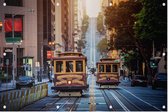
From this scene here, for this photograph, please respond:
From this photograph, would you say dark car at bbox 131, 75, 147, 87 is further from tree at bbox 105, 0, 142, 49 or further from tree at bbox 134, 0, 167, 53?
tree at bbox 134, 0, 167, 53

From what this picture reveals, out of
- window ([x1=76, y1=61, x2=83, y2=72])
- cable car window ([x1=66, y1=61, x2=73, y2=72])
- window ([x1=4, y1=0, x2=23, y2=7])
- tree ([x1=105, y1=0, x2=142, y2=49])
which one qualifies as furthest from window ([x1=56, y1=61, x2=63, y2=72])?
window ([x1=4, y1=0, x2=23, y2=7])

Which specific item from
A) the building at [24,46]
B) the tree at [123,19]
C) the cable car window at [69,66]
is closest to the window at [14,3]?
the building at [24,46]

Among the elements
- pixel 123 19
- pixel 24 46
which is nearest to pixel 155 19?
pixel 123 19

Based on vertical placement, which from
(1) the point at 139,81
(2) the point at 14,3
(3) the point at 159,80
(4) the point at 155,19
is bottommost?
(1) the point at 139,81

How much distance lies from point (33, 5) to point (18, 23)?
190ft

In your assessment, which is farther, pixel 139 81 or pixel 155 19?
pixel 139 81

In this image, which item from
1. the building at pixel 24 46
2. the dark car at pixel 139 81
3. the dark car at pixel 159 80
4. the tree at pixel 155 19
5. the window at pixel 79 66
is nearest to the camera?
the tree at pixel 155 19

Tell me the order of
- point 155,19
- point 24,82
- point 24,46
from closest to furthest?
point 155,19
point 24,82
point 24,46

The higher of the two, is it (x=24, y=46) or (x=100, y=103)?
(x=24, y=46)

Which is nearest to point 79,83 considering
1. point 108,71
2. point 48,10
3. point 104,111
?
point 104,111

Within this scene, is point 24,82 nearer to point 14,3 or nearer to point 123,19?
point 123,19

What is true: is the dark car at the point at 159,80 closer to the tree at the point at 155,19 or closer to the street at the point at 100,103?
the tree at the point at 155,19

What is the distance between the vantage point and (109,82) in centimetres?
5272

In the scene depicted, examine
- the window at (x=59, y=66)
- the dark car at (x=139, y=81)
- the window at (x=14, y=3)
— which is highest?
the window at (x=14, y=3)
